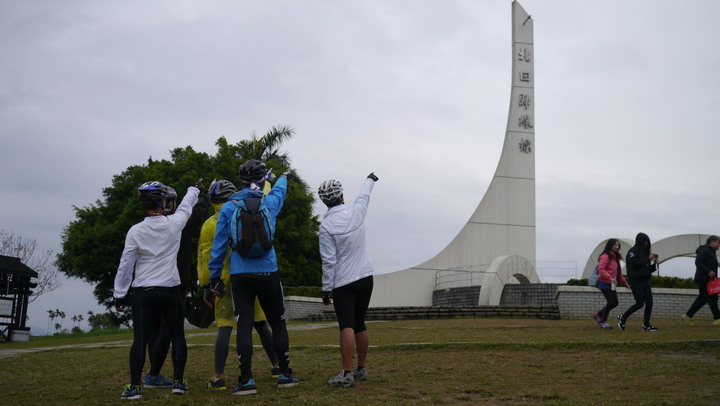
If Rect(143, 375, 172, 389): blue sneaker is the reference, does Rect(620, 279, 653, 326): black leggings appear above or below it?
above

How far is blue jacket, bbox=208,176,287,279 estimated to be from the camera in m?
5.71

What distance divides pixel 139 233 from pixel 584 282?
17824 mm

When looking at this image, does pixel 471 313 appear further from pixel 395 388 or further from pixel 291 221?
pixel 395 388

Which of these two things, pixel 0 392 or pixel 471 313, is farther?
pixel 471 313

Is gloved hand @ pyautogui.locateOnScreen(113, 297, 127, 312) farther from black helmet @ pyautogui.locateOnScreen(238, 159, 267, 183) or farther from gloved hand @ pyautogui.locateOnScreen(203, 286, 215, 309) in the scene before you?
black helmet @ pyautogui.locateOnScreen(238, 159, 267, 183)

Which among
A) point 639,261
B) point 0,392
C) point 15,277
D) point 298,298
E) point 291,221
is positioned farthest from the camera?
point 291,221

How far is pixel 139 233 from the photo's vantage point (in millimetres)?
5930

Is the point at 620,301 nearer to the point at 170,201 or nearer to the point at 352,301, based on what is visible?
the point at 352,301

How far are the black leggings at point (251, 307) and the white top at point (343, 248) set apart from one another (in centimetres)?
45

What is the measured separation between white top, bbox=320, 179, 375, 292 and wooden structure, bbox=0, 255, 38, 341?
51.6 feet

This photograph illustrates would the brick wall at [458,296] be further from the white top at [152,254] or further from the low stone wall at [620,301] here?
the white top at [152,254]

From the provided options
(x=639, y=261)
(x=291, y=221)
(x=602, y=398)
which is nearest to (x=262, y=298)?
(x=602, y=398)

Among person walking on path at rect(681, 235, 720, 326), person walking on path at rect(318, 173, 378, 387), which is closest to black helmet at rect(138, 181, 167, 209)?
person walking on path at rect(318, 173, 378, 387)

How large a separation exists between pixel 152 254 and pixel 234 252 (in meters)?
0.77
